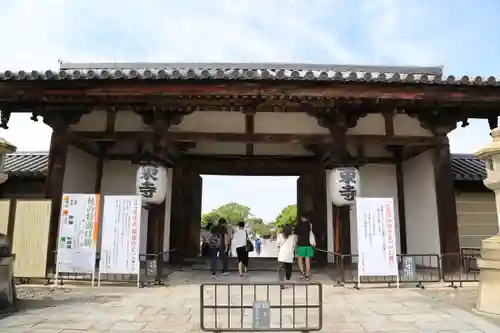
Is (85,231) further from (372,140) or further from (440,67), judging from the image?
(440,67)

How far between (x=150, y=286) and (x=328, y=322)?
4.26 metres

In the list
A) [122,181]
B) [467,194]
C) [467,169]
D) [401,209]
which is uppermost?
[467,169]

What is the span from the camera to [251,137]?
9.46 m

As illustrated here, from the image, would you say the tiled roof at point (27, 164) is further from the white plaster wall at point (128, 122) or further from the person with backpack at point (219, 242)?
the person with backpack at point (219, 242)

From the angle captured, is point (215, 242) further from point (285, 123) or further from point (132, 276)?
point (285, 123)

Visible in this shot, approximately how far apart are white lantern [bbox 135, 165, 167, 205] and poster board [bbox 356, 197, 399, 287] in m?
4.40

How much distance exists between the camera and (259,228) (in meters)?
61.8

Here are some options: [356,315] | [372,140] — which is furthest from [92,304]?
[372,140]

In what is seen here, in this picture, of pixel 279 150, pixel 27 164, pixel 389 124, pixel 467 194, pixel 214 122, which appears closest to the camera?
pixel 389 124

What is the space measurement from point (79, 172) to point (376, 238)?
8.11m

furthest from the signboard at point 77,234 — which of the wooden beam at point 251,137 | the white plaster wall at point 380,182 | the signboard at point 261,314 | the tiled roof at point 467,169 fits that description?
the tiled roof at point 467,169

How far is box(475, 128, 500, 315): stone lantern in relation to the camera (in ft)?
18.6

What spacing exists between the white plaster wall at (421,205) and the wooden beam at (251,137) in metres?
1.15

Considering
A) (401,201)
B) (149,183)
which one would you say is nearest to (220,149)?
(149,183)
